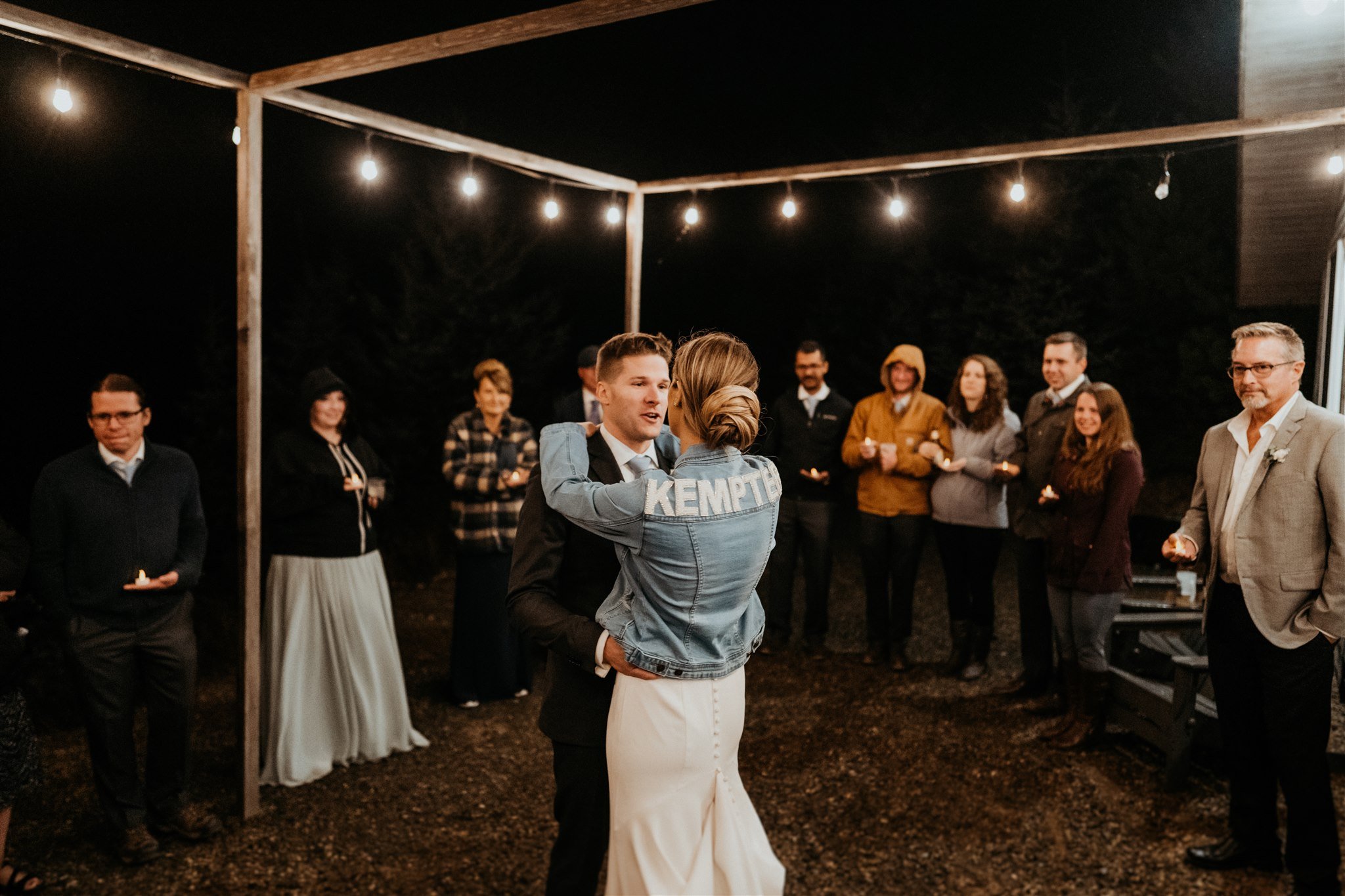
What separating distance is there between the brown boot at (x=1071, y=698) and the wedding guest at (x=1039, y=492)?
→ 1.36ft

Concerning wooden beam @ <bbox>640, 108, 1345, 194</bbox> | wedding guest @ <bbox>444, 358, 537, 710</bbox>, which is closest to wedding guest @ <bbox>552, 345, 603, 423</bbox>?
wedding guest @ <bbox>444, 358, 537, 710</bbox>

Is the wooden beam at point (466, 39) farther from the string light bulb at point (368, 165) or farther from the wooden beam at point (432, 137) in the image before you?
the string light bulb at point (368, 165)

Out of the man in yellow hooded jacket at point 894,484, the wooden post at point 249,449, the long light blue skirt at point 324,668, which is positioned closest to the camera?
the wooden post at point 249,449

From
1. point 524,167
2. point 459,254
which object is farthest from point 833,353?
point 524,167

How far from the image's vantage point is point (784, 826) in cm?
378

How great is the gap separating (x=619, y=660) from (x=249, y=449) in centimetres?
223

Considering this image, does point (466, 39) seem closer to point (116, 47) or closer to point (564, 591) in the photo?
point (116, 47)

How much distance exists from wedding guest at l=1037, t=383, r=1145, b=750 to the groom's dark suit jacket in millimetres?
2868

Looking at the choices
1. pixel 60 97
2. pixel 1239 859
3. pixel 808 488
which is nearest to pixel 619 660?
pixel 1239 859

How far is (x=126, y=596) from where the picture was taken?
3.33 meters

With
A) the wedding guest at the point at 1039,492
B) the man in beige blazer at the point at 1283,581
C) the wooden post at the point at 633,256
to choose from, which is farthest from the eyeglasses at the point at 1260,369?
the wooden post at the point at 633,256

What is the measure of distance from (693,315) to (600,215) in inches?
139

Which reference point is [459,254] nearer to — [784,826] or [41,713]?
[41,713]

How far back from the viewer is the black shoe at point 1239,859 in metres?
3.37
